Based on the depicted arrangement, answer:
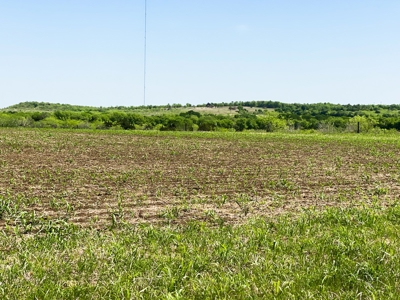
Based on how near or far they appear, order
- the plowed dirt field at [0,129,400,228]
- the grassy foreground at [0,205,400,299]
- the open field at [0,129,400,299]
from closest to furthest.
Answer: the grassy foreground at [0,205,400,299], the open field at [0,129,400,299], the plowed dirt field at [0,129,400,228]

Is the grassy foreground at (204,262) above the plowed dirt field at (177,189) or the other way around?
above

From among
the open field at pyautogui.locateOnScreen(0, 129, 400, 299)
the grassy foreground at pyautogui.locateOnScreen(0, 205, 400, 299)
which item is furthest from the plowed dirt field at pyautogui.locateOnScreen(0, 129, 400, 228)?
the grassy foreground at pyautogui.locateOnScreen(0, 205, 400, 299)

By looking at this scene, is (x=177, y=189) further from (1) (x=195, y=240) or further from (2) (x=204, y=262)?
(2) (x=204, y=262)

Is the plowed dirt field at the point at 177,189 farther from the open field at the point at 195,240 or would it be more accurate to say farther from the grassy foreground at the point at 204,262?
the grassy foreground at the point at 204,262

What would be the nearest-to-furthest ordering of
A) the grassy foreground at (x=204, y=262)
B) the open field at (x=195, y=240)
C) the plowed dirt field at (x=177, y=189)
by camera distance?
the grassy foreground at (x=204, y=262), the open field at (x=195, y=240), the plowed dirt field at (x=177, y=189)

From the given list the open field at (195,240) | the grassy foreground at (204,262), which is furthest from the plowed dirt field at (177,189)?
the grassy foreground at (204,262)

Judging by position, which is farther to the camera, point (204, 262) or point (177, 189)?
point (177, 189)

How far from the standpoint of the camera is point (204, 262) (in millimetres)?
5688

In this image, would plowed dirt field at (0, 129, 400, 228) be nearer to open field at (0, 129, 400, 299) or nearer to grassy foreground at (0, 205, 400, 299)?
open field at (0, 129, 400, 299)

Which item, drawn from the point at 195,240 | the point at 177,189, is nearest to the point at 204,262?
the point at 195,240

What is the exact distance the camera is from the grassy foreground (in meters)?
4.82

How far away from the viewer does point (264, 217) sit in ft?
29.4

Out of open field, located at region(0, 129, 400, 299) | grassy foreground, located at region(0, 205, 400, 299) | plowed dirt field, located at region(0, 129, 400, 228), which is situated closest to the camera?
grassy foreground, located at region(0, 205, 400, 299)

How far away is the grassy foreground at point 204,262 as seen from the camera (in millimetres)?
4824
